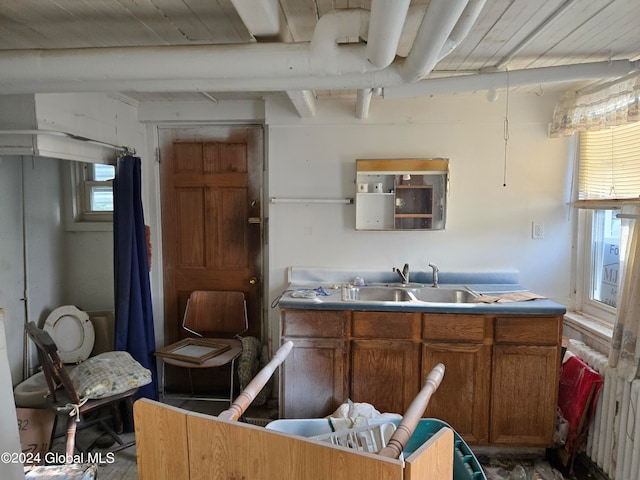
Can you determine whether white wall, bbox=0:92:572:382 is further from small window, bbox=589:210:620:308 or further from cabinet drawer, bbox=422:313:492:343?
cabinet drawer, bbox=422:313:492:343

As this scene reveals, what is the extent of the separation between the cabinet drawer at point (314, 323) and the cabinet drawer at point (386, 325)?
3.5 inches

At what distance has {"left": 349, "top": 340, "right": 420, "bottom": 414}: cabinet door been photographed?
236 cm

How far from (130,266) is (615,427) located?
2.85 metres

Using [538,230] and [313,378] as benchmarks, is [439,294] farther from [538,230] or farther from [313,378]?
[313,378]

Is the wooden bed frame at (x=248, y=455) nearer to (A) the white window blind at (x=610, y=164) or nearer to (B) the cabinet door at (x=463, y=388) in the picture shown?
(B) the cabinet door at (x=463, y=388)

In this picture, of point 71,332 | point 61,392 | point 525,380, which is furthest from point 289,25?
point 71,332

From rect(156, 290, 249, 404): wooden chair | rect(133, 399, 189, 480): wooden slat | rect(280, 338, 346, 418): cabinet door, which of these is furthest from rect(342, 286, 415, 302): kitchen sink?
rect(133, 399, 189, 480): wooden slat

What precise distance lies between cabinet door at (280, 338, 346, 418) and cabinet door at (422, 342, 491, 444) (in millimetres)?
514

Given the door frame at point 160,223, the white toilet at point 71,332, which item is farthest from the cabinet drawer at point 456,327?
the white toilet at point 71,332

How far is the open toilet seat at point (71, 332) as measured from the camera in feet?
8.85

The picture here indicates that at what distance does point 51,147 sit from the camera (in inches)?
83.4

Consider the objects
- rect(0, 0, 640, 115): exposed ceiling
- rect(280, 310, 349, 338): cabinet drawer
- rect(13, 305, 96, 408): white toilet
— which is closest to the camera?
rect(0, 0, 640, 115): exposed ceiling

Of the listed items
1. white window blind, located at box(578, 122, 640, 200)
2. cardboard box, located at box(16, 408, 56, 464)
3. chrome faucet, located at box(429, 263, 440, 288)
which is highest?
white window blind, located at box(578, 122, 640, 200)

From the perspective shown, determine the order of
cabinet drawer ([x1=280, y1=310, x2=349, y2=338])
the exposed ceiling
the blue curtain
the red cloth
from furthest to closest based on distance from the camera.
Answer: the blue curtain, cabinet drawer ([x1=280, y1=310, x2=349, y2=338]), the red cloth, the exposed ceiling
